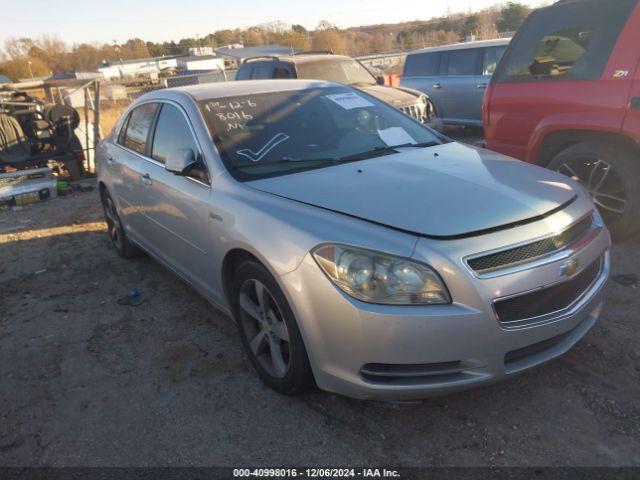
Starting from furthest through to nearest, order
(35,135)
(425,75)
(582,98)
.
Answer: (425,75) < (35,135) < (582,98)

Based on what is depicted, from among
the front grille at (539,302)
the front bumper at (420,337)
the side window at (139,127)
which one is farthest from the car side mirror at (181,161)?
the front grille at (539,302)

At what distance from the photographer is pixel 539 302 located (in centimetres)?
237

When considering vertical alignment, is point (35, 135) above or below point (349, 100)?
below

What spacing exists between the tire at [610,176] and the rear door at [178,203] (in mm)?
3152

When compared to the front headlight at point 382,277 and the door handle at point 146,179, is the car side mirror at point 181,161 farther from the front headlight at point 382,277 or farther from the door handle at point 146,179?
the front headlight at point 382,277

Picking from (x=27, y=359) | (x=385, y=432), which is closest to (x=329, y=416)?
(x=385, y=432)

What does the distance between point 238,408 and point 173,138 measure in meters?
2.01

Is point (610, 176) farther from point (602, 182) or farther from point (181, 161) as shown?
point (181, 161)

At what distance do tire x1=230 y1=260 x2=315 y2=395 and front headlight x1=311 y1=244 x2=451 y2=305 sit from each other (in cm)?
38

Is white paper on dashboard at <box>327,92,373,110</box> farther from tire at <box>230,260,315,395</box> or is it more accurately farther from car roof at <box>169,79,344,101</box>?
tire at <box>230,260,315,395</box>

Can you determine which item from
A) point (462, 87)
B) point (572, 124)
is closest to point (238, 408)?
point (572, 124)

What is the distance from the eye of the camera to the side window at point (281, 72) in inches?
387

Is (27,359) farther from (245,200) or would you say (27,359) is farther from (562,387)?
(562,387)

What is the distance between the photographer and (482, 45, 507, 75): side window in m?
9.85
